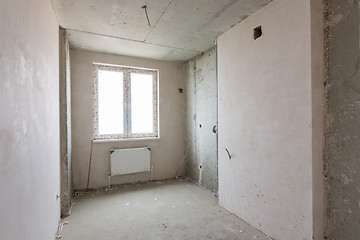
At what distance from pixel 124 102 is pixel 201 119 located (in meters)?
1.63

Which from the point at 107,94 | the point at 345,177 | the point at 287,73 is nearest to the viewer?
the point at 345,177

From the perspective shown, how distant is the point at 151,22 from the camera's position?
8.95 ft

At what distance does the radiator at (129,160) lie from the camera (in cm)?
393

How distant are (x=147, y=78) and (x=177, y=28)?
1.72m

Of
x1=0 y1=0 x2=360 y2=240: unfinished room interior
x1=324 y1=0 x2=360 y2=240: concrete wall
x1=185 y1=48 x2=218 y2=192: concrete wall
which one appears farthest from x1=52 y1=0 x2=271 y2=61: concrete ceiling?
x1=324 y1=0 x2=360 y2=240: concrete wall

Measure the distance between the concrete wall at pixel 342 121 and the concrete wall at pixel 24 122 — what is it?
7.86ft

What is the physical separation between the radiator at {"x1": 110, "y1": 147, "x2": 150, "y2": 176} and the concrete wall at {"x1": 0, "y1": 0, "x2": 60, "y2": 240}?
1991 mm

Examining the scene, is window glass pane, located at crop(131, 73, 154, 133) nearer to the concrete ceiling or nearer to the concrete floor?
the concrete ceiling

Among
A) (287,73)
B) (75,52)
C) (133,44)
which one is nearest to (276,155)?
(287,73)

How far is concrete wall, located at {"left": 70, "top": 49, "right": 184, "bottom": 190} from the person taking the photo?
12.4ft

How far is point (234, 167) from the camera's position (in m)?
2.80

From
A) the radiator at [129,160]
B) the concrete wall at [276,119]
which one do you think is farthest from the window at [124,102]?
the concrete wall at [276,119]

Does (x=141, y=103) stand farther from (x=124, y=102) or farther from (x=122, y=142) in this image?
(x=122, y=142)

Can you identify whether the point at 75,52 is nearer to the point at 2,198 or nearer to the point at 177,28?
the point at 177,28
